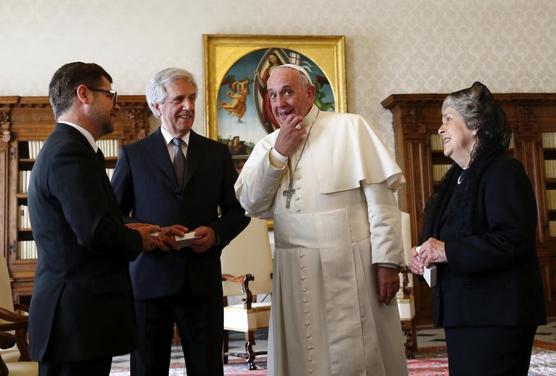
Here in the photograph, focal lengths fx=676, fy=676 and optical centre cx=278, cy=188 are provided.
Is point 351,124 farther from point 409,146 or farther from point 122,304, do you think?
point 409,146

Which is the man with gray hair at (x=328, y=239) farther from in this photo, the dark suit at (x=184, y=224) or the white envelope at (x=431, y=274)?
the white envelope at (x=431, y=274)

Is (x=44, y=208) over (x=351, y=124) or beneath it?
beneath

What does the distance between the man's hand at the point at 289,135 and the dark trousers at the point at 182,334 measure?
0.70m

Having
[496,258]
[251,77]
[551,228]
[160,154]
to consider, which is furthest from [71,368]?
[551,228]

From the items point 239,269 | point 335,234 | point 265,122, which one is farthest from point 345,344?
point 265,122

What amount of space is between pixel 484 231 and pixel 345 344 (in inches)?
29.4

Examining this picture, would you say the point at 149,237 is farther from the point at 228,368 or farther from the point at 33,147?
the point at 33,147

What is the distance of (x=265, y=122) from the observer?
333 inches

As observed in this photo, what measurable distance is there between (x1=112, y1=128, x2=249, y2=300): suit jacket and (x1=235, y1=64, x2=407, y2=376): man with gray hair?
167mm

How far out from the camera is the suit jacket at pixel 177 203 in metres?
2.82

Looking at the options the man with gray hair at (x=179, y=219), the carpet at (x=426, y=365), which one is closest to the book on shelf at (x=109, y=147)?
the carpet at (x=426, y=365)

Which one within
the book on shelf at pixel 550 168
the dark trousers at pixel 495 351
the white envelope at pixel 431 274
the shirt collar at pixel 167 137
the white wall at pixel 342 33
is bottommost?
the dark trousers at pixel 495 351

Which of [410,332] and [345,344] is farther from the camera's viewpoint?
[410,332]

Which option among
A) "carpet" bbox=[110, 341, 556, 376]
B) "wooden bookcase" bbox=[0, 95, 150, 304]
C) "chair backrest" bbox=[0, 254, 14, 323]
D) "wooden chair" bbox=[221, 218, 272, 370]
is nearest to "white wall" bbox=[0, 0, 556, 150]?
"wooden bookcase" bbox=[0, 95, 150, 304]
